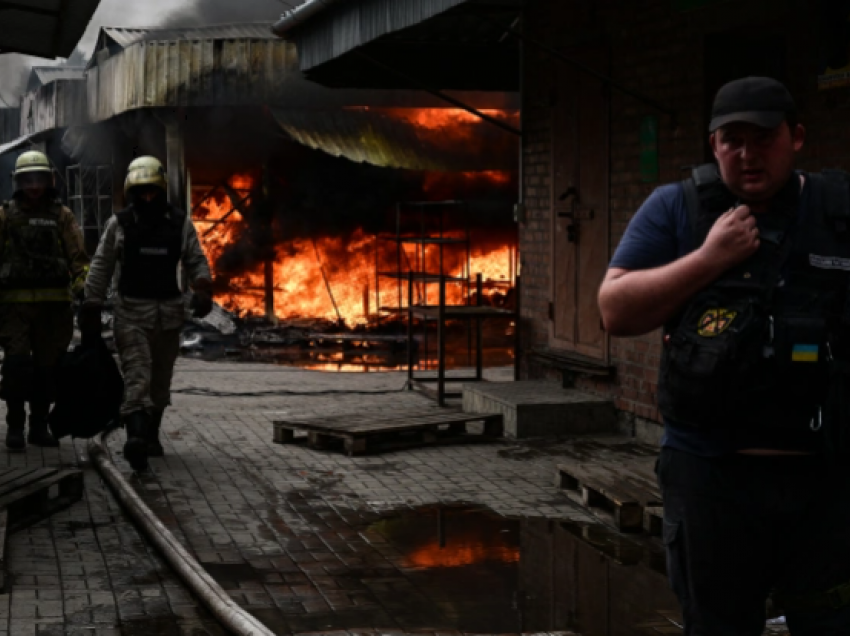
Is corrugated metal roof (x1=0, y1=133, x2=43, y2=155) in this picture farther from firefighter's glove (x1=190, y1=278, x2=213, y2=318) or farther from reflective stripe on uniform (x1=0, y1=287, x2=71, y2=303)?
firefighter's glove (x1=190, y1=278, x2=213, y2=318)

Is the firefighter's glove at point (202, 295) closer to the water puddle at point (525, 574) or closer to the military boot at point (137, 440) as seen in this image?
the military boot at point (137, 440)

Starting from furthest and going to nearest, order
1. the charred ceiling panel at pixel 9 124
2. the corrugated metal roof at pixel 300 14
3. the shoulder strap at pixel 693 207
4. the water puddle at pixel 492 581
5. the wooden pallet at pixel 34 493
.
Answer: the charred ceiling panel at pixel 9 124
the corrugated metal roof at pixel 300 14
the wooden pallet at pixel 34 493
the water puddle at pixel 492 581
the shoulder strap at pixel 693 207

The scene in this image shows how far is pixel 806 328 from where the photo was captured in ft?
10.9

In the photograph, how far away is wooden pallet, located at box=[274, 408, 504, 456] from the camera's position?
9805 millimetres

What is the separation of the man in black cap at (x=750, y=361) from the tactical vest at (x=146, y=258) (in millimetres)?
6187

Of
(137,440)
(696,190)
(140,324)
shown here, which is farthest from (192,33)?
(696,190)

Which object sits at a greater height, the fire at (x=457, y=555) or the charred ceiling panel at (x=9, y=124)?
the charred ceiling panel at (x=9, y=124)

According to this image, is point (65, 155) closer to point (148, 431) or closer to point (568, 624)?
point (148, 431)

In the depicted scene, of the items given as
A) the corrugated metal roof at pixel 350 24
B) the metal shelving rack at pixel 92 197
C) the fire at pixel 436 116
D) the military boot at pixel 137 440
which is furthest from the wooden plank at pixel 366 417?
the metal shelving rack at pixel 92 197

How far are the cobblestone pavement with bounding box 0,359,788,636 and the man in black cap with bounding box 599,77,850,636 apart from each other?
2.24 m

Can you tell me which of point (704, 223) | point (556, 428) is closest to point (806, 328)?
point (704, 223)

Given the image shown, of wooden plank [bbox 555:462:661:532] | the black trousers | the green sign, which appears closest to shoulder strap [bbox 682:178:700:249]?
the black trousers

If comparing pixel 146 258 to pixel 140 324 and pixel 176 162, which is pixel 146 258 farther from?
pixel 176 162

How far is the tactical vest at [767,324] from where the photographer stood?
332 cm
